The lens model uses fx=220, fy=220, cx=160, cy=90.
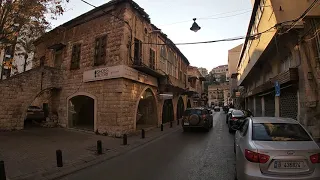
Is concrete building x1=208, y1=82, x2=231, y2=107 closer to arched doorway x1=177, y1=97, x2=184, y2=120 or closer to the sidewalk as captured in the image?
arched doorway x1=177, y1=97, x2=184, y2=120

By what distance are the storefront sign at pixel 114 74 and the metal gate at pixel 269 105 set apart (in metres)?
10.2

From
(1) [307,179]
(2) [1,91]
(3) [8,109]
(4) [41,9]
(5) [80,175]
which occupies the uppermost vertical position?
(4) [41,9]

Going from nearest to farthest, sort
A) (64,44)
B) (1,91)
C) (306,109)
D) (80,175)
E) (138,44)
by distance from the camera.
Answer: (80,175), (306,109), (1,91), (138,44), (64,44)

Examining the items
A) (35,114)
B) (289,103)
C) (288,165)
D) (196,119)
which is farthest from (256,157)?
(35,114)

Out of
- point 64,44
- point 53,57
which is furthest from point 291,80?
point 53,57

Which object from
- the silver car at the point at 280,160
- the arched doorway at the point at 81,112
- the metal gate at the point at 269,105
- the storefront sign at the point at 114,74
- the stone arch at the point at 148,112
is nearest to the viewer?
the silver car at the point at 280,160

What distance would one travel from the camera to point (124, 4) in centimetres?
1422

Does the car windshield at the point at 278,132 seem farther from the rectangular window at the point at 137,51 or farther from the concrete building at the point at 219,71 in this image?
the concrete building at the point at 219,71

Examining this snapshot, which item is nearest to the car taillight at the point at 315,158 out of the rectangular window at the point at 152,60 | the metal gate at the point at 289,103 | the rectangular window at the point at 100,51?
the metal gate at the point at 289,103

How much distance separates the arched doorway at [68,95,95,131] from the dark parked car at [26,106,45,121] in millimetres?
3025

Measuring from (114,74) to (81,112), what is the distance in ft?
26.3

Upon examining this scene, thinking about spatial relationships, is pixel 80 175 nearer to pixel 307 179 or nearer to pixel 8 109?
pixel 307 179

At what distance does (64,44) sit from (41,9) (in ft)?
18.5

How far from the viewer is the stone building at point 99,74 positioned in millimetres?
13867
